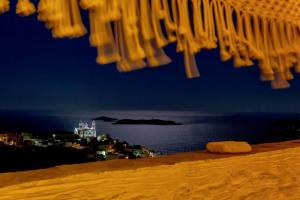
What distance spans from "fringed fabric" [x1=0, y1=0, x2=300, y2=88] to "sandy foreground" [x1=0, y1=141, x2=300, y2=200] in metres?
0.23

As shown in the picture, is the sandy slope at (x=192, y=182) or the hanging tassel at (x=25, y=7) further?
the sandy slope at (x=192, y=182)

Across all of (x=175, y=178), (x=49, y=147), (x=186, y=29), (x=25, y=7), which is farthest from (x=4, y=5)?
(x=49, y=147)

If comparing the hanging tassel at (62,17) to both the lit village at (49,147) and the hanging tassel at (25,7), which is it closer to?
the hanging tassel at (25,7)

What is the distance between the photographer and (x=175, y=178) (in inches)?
35.1

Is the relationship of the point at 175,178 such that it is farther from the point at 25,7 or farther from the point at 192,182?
the point at 25,7

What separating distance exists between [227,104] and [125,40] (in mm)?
13339

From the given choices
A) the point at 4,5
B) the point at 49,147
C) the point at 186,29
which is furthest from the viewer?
the point at 49,147

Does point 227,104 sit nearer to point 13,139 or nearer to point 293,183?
point 13,139

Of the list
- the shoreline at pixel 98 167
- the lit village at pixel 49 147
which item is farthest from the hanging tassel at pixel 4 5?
the lit village at pixel 49 147

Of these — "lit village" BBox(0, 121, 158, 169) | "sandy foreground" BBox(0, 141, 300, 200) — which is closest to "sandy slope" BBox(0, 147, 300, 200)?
"sandy foreground" BBox(0, 141, 300, 200)

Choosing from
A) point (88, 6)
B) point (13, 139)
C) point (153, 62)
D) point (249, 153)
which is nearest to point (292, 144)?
point (249, 153)

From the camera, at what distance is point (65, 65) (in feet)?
42.2

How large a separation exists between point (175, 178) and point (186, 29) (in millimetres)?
346

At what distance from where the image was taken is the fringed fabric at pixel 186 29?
582 millimetres
